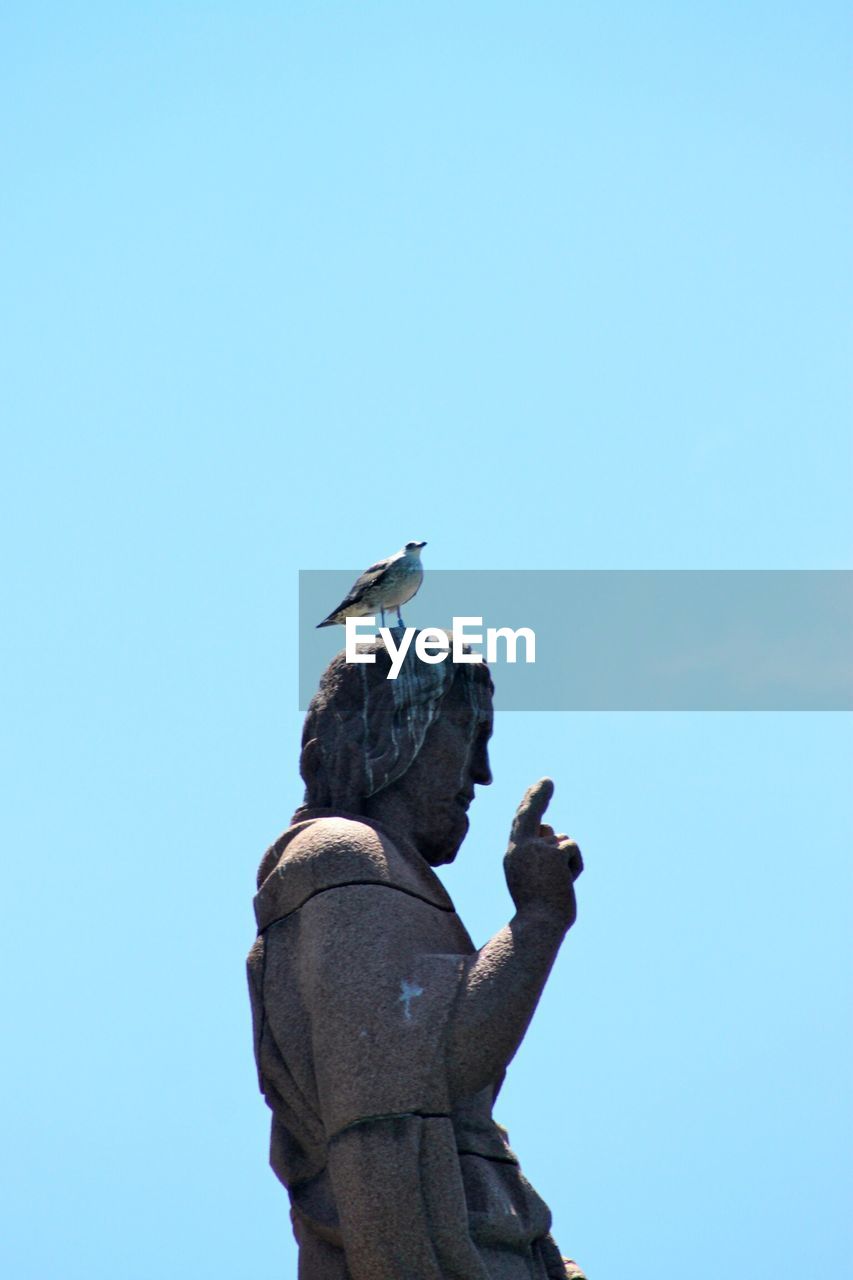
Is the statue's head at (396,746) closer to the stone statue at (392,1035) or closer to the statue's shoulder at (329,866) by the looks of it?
the stone statue at (392,1035)

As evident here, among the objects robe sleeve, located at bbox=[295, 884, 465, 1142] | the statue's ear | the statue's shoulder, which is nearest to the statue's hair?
the statue's ear

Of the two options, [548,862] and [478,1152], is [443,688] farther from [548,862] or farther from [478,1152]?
[478,1152]

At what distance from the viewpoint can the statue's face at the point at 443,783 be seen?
9438 mm

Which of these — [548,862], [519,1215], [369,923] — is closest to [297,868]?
[369,923]

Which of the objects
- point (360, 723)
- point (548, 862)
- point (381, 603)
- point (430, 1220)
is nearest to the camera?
point (430, 1220)

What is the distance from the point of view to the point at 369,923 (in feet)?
28.2

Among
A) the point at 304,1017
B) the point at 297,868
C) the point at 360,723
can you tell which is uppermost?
the point at 360,723

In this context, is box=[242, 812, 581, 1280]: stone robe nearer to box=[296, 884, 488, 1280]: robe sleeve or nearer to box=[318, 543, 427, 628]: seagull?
box=[296, 884, 488, 1280]: robe sleeve

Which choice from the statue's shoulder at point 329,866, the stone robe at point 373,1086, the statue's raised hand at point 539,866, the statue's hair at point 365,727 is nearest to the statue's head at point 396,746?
the statue's hair at point 365,727

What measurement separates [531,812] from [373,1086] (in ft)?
4.16

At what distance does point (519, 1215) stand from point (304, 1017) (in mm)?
1109

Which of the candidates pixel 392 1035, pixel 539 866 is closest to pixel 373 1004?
pixel 392 1035

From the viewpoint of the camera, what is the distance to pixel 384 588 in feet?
34.0

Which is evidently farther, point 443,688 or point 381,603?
point 381,603
